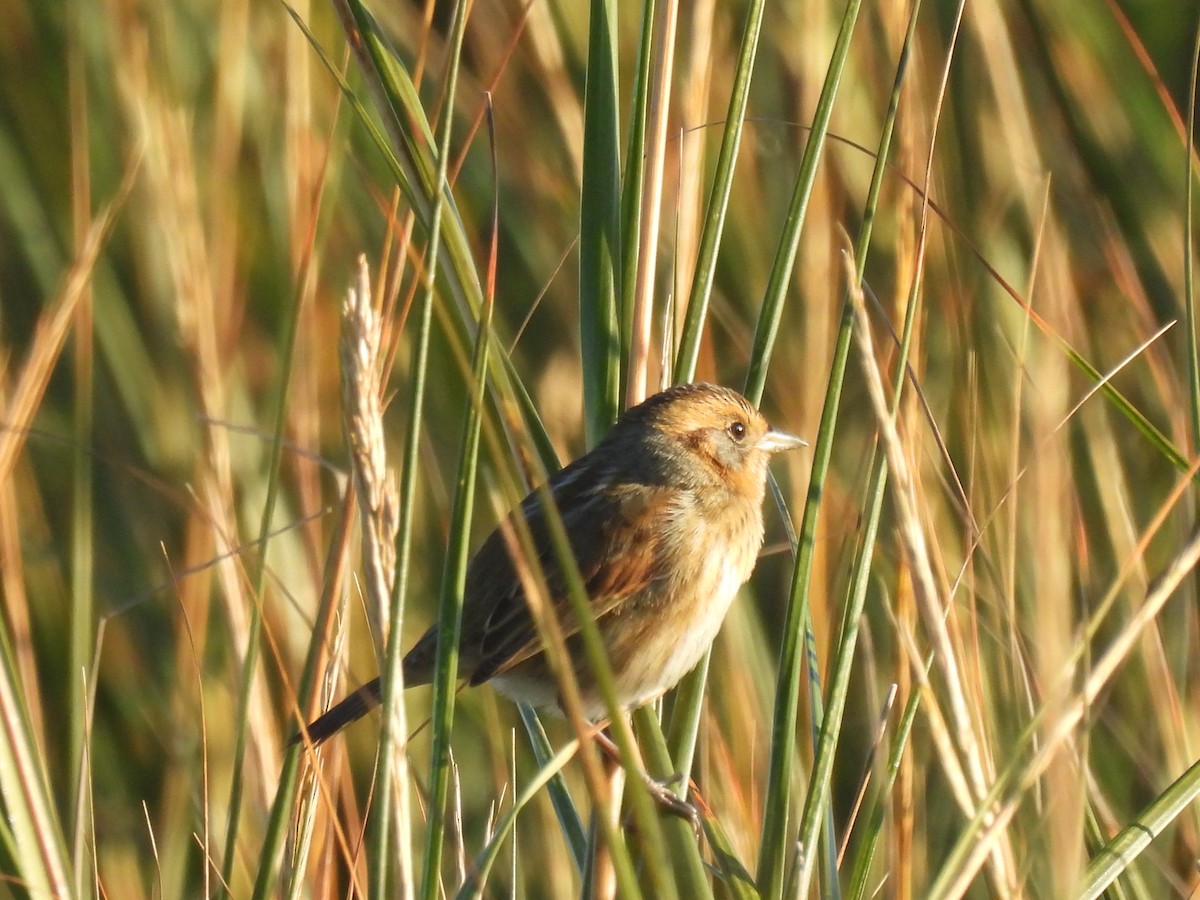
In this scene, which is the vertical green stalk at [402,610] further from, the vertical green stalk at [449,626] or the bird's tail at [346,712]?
the bird's tail at [346,712]

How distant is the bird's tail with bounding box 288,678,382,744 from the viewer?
2.29 meters

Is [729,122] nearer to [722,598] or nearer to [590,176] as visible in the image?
[590,176]

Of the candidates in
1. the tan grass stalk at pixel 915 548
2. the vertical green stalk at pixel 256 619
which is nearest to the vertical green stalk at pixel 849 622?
the tan grass stalk at pixel 915 548

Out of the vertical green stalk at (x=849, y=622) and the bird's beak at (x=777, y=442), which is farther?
the bird's beak at (x=777, y=442)

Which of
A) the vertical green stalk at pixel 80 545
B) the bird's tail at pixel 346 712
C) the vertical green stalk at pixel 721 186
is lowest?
the bird's tail at pixel 346 712

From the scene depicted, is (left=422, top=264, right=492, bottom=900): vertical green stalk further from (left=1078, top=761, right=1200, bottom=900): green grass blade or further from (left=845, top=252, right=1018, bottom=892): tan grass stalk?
(left=1078, top=761, right=1200, bottom=900): green grass blade

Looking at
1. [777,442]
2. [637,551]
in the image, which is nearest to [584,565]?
[637,551]

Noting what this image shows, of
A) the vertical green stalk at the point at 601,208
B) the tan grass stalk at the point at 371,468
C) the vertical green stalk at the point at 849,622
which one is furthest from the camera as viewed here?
the vertical green stalk at the point at 601,208

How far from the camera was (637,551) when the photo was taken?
2.80m

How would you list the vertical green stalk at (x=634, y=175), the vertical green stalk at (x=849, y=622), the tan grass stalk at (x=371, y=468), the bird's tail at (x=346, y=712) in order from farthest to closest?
the bird's tail at (x=346, y=712)
the vertical green stalk at (x=634, y=175)
the vertical green stalk at (x=849, y=622)
the tan grass stalk at (x=371, y=468)

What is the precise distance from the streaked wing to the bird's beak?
0.24 meters

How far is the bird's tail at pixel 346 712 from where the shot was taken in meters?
2.29

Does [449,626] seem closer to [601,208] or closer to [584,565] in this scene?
[601,208]

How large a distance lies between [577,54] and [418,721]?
5.80 feet
